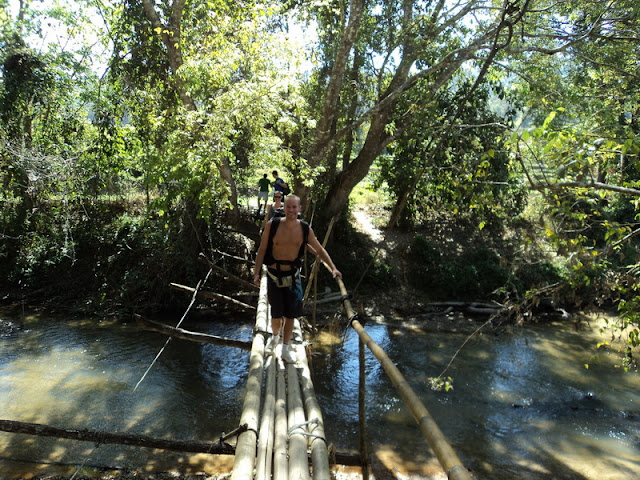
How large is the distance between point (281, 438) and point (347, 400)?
472cm

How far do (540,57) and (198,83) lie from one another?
804 cm

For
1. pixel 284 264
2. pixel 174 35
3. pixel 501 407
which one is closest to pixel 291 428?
pixel 284 264

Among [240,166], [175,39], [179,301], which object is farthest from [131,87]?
[179,301]

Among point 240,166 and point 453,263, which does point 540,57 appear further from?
point 240,166

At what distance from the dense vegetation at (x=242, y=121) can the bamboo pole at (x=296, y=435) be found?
486cm

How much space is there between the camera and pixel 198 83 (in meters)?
7.63

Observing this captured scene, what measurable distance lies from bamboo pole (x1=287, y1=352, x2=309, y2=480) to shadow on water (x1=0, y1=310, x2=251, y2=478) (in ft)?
8.40

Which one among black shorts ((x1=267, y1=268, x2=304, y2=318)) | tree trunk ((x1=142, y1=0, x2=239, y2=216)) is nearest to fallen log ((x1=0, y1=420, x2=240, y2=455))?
black shorts ((x1=267, y1=268, x2=304, y2=318))

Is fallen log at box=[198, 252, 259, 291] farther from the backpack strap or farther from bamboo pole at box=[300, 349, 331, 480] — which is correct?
bamboo pole at box=[300, 349, 331, 480]

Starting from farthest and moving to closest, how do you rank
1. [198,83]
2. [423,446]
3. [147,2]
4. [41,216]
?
[41,216] → [147,2] → [198,83] → [423,446]

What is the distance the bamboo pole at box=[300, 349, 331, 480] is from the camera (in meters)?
2.41

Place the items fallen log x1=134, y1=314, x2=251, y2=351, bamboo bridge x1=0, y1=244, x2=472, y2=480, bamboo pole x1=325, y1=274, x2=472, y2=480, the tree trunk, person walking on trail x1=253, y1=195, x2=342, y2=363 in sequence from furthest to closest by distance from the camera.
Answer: the tree trunk < fallen log x1=134, y1=314, x2=251, y2=351 < person walking on trail x1=253, y1=195, x2=342, y2=363 < bamboo bridge x1=0, y1=244, x2=472, y2=480 < bamboo pole x1=325, y1=274, x2=472, y2=480

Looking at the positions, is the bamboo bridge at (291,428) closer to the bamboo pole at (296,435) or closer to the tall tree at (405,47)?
the bamboo pole at (296,435)

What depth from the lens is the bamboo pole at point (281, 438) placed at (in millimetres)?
2484
